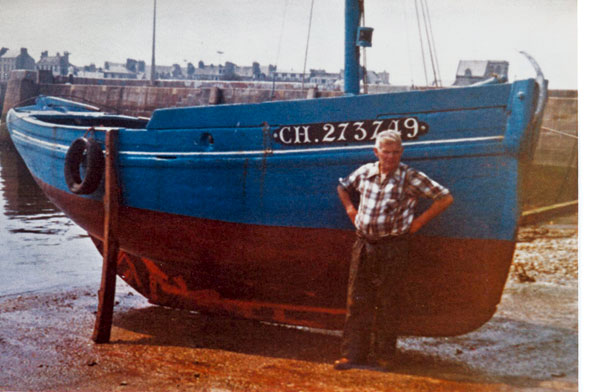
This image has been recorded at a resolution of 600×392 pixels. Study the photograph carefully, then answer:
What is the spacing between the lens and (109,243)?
4.76 metres

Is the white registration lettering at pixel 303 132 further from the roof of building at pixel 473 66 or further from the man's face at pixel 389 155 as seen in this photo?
the roof of building at pixel 473 66

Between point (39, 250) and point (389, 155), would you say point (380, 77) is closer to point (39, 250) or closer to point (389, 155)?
point (39, 250)

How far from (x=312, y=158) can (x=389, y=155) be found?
0.72 m

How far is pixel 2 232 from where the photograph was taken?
340 inches

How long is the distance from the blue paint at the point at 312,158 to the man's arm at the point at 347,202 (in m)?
0.25

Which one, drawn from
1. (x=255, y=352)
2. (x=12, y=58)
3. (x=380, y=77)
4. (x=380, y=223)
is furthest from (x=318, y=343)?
(x=380, y=77)

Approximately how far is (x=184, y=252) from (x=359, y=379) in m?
1.91

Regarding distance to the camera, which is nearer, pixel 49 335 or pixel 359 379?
pixel 359 379

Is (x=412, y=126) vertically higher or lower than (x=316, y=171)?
higher

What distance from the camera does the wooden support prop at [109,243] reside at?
4.69m

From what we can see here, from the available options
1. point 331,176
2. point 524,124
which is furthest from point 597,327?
point 331,176

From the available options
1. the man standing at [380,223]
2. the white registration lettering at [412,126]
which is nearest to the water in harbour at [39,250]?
the man standing at [380,223]

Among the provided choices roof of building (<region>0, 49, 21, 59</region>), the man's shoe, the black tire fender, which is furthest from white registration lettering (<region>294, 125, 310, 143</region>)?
roof of building (<region>0, 49, 21, 59</region>)

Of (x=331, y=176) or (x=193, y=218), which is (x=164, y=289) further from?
(x=331, y=176)
